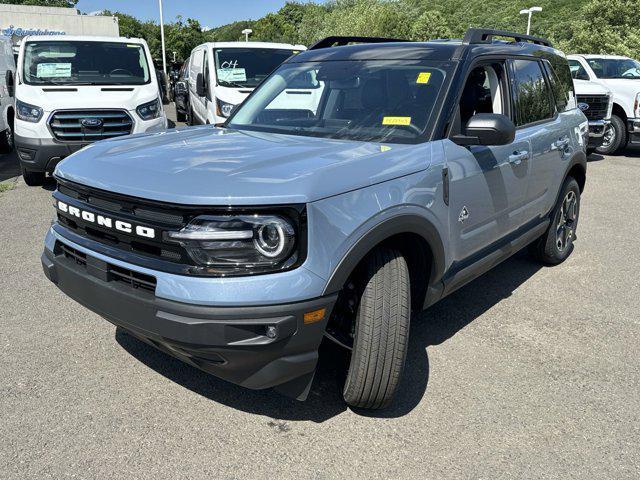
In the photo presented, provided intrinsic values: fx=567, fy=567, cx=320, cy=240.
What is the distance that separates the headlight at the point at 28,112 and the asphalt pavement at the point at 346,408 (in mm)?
3785

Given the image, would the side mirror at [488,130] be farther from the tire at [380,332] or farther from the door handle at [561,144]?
the door handle at [561,144]

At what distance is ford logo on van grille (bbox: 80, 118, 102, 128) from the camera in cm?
740

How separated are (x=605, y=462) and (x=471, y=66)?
88.4 inches

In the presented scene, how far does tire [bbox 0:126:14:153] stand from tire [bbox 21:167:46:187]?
2.81 metres

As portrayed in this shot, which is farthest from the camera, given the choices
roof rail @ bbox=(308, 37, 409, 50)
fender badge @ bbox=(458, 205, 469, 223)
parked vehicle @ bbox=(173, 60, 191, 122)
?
parked vehicle @ bbox=(173, 60, 191, 122)

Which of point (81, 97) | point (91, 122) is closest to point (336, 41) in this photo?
point (91, 122)

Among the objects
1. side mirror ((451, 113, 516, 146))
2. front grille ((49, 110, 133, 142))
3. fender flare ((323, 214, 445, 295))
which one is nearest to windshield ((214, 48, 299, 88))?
front grille ((49, 110, 133, 142))

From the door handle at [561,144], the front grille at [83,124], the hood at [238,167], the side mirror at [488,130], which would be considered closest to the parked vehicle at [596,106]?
the door handle at [561,144]

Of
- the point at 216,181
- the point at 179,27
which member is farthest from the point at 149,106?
the point at 179,27

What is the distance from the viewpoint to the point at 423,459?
8.39 ft

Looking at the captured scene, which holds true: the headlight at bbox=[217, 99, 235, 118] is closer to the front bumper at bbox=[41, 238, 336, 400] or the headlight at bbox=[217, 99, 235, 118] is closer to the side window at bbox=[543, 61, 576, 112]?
the side window at bbox=[543, 61, 576, 112]

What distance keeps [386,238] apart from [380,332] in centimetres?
44

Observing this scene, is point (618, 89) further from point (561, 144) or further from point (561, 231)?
point (561, 144)

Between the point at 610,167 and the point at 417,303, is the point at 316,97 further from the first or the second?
the point at 610,167
